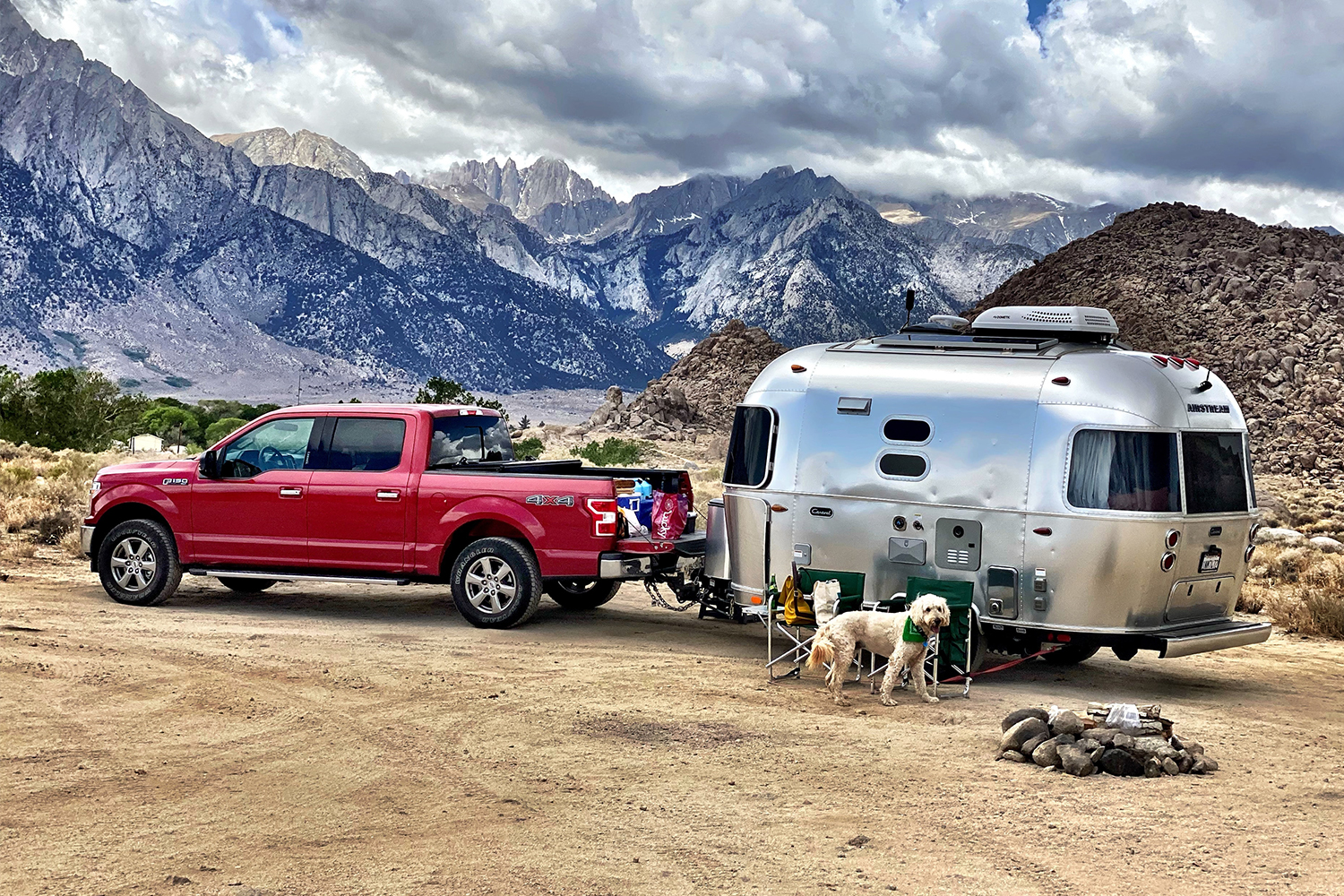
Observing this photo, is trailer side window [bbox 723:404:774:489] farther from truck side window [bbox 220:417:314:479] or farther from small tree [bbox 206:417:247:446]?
small tree [bbox 206:417:247:446]

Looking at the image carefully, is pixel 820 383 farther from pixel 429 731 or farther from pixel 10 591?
pixel 10 591

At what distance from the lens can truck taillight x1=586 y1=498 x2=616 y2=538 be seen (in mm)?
12500

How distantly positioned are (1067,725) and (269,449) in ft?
27.8

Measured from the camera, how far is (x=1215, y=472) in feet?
36.0

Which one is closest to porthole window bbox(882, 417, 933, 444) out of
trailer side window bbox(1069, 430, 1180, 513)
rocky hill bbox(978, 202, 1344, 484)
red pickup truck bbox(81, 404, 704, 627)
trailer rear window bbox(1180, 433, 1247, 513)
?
trailer side window bbox(1069, 430, 1180, 513)

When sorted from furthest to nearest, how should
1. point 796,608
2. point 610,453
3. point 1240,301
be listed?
point 1240,301 → point 610,453 → point 796,608

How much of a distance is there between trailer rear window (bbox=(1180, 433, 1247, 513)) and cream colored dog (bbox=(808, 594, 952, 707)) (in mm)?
2220

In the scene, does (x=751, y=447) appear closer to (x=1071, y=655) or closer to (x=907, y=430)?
(x=907, y=430)

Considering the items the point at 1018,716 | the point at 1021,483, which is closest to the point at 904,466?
the point at 1021,483

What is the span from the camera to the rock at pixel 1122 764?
827 cm

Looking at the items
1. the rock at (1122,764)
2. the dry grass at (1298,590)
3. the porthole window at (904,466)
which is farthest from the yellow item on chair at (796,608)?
the dry grass at (1298,590)

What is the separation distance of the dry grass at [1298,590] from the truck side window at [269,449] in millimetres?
10163

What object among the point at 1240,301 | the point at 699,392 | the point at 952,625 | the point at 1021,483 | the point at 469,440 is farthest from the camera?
the point at 699,392

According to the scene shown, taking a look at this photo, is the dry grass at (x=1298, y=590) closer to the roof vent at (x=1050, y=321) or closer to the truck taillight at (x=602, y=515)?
the roof vent at (x=1050, y=321)
